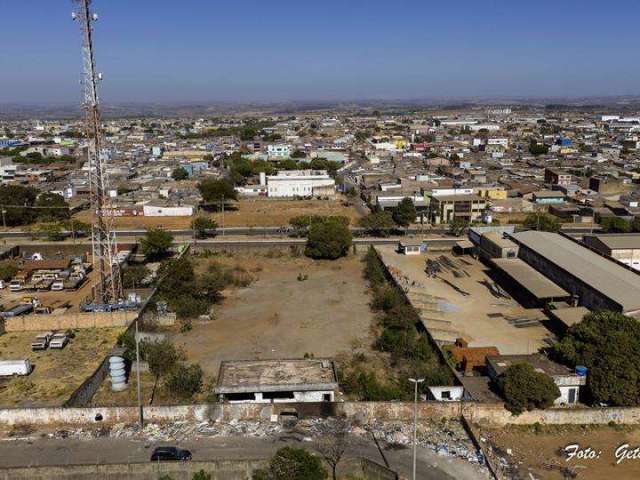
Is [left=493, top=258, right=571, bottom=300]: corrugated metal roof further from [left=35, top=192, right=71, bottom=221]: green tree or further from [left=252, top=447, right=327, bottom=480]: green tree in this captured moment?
[left=35, top=192, right=71, bottom=221]: green tree

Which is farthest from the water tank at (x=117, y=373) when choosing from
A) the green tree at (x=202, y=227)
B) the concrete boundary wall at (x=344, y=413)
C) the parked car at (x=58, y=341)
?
the green tree at (x=202, y=227)

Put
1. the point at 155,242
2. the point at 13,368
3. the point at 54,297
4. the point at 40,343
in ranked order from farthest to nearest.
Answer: the point at 155,242
the point at 54,297
the point at 40,343
the point at 13,368

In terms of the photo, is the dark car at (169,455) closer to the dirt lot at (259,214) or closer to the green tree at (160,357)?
the green tree at (160,357)

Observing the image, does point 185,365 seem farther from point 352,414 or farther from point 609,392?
point 609,392

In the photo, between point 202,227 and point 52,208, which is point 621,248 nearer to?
point 202,227

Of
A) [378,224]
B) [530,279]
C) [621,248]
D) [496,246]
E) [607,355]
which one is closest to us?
[607,355]

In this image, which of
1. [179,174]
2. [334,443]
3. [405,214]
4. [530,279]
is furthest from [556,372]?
[179,174]
